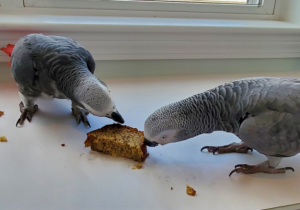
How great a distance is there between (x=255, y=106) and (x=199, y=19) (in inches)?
31.6

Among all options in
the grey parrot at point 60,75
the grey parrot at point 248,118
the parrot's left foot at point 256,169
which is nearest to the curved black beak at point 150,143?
the grey parrot at point 248,118

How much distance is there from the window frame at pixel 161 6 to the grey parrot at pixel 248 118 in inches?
29.5

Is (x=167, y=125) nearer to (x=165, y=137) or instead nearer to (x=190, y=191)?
(x=165, y=137)

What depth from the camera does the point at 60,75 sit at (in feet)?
2.62

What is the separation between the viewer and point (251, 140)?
0.67 m

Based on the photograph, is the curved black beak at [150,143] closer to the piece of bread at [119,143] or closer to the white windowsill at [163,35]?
the piece of bread at [119,143]

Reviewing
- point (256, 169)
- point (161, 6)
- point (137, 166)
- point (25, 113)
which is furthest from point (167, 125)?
point (161, 6)

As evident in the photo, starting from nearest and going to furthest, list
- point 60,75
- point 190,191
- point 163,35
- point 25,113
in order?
point 190,191, point 60,75, point 25,113, point 163,35

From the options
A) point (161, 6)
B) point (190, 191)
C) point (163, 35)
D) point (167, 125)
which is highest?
point (161, 6)

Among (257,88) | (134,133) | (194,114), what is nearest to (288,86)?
(257,88)

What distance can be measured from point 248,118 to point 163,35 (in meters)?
0.64

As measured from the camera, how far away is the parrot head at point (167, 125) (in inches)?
27.2

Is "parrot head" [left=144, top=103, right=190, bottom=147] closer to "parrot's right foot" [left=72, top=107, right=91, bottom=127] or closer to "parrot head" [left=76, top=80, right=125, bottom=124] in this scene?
"parrot head" [left=76, top=80, right=125, bottom=124]

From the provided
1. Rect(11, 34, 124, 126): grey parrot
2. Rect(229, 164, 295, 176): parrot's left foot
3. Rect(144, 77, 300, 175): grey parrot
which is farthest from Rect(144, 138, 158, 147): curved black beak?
Rect(229, 164, 295, 176): parrot's left foot
